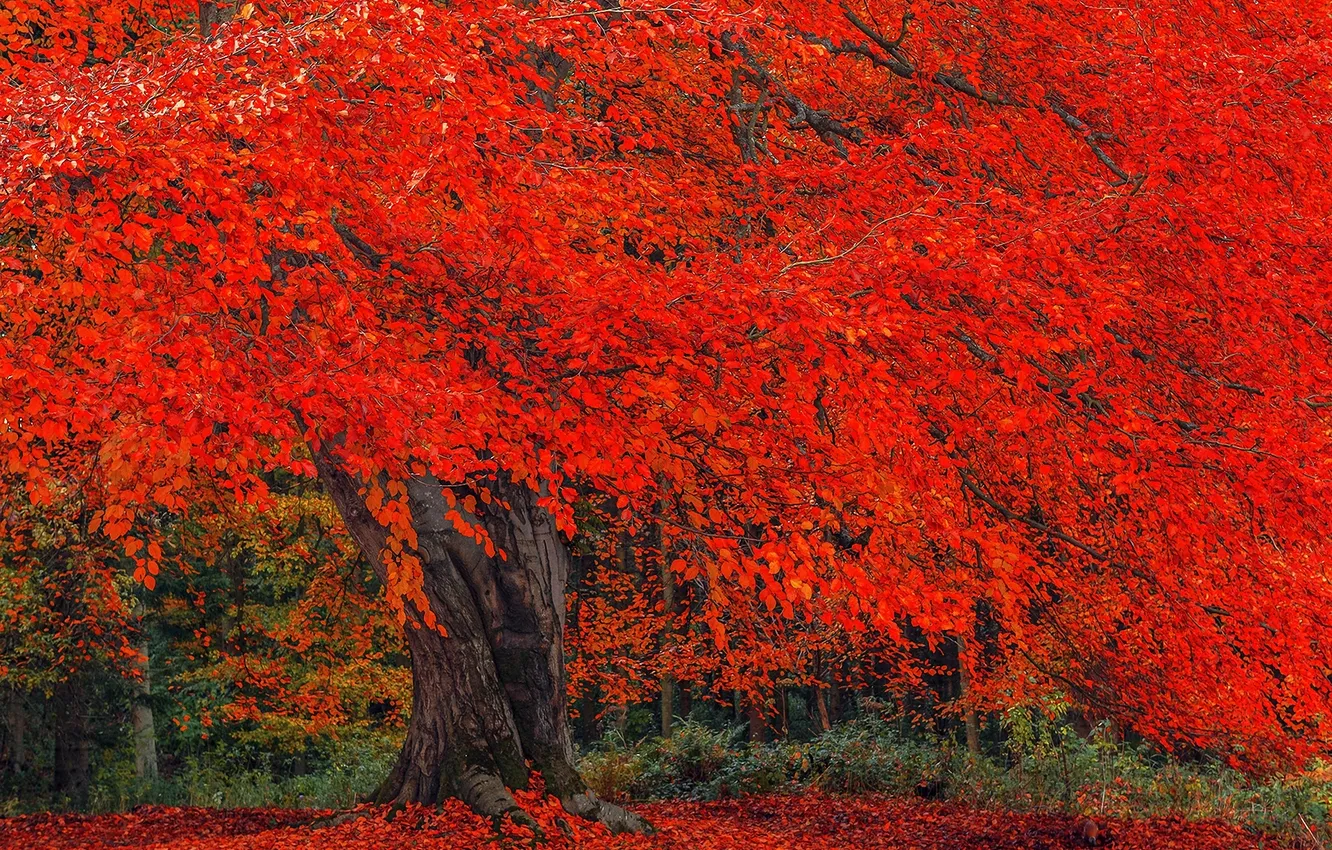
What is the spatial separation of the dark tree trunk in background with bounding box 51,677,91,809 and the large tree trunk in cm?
1005

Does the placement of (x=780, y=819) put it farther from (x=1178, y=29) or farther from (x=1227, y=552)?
(x=1178, y=29)

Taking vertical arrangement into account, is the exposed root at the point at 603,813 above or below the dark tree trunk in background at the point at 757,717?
above

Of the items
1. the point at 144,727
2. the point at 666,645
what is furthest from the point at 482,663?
the point at 144,727

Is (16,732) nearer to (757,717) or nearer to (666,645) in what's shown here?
(666,645)

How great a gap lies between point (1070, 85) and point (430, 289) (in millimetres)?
6568

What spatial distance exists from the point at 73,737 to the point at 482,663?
12121mm

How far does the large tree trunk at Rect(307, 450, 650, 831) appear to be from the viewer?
9.27 m

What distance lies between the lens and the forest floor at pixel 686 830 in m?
9.03

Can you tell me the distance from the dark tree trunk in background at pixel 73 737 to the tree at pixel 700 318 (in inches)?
316

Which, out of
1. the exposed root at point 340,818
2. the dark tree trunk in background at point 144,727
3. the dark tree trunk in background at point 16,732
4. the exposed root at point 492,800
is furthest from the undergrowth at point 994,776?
the dark tree trunk in background at point 16,732

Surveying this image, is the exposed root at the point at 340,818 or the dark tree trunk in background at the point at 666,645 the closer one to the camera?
the exposed root at the point at 340,818

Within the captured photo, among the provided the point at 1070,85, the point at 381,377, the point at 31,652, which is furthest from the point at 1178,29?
the point at 31,652

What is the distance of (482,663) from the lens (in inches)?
372

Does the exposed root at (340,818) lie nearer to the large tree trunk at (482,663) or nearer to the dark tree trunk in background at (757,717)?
the large tree trunk at (482,663)
